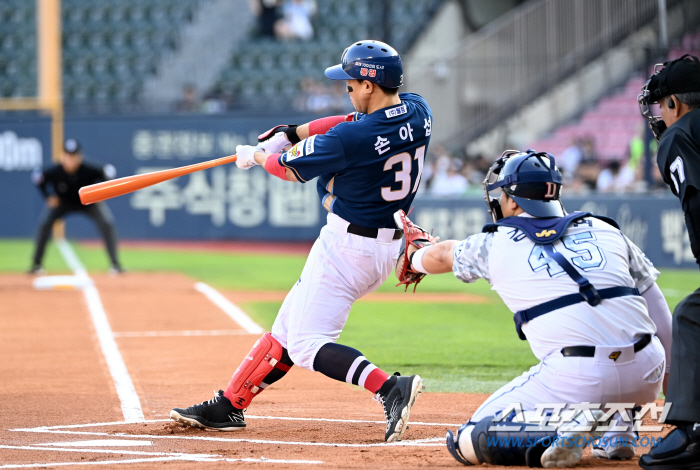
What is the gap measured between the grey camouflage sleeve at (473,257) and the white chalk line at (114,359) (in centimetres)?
235

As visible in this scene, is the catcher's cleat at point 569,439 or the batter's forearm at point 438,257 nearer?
the catcher's cleat at point 569,439

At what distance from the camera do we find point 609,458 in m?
4.29

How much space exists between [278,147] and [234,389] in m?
1.40

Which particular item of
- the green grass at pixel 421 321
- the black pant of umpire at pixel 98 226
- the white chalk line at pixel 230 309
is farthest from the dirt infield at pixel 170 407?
the black pant of umpire at pixel 98 226

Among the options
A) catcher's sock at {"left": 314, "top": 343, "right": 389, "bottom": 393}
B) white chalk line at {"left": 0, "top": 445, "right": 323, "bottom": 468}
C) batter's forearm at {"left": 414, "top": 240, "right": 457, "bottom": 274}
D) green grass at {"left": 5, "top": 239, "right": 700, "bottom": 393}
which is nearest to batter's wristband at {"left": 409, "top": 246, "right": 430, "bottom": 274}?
batter's forearm at {"left": 414, "top": 240, "right": 457, "bottom": 274}

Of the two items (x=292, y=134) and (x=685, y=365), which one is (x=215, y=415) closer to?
(x=292, y=134)

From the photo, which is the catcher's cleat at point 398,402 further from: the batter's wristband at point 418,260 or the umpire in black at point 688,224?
the umpire in black at point 688,224

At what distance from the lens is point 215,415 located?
5.15 metres

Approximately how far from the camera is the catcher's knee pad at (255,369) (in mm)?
5129

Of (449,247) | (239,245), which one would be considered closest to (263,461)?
(449,247)

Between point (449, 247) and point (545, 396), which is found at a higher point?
point (449, 247)

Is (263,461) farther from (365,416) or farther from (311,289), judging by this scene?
(365,416)

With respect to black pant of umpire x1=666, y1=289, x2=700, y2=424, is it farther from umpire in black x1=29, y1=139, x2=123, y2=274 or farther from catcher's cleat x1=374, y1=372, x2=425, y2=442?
umpire in black x1=29, y1=139, x2=123, y2=274

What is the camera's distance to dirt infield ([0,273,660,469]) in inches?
172
